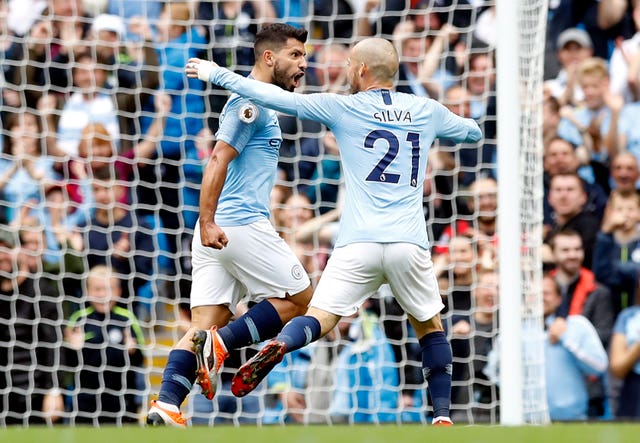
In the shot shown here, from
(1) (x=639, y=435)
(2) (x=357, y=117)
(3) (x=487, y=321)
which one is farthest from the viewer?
(3) (x=487, y=321)

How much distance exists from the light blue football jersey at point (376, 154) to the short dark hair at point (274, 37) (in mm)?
404

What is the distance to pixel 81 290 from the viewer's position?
439 inches

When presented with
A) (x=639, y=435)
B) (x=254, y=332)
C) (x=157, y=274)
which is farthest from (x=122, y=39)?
(x=639, y=435)

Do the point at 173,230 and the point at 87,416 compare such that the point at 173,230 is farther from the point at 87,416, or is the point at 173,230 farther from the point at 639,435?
the point at 639,435

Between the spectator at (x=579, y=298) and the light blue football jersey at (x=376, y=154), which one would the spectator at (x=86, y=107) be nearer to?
the spectator at (x=579, y=298)

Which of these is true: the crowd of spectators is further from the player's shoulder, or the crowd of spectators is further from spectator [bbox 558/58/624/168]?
the player's shoulder

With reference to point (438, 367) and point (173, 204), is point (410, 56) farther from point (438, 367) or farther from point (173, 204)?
point (438, 367)

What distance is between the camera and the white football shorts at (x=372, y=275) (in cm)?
698

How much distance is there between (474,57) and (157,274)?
3029 mm

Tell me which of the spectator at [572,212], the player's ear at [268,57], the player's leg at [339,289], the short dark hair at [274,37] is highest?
the short dark hair at [274,37]

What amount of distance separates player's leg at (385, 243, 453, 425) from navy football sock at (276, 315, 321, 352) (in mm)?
455

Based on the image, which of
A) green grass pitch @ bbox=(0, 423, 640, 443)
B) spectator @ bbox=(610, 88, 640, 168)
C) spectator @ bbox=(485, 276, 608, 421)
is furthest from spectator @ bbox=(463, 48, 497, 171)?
green grass pitch @ bbox=(0, 423, 640, 443)

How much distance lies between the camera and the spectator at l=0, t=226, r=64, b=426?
1088cm

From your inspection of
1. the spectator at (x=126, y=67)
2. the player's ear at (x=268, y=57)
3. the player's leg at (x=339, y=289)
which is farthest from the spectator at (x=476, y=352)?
the player's ear at (x=268, y=57)
